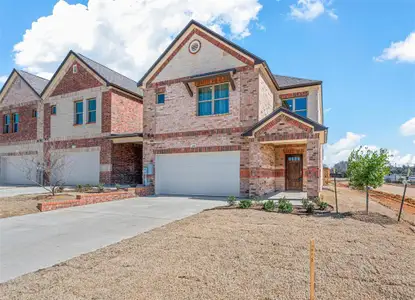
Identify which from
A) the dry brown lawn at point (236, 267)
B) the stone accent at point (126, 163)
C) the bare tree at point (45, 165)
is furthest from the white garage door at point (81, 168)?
the dry brown lawn at point (236, 267)

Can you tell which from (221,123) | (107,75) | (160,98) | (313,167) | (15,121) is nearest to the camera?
(313,167)

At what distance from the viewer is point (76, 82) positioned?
20797mm

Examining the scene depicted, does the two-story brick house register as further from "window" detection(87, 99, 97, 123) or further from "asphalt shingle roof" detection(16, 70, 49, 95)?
"asphalt shingle roof" detection(16, 70, 49, 95)

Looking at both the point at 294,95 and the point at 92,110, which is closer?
the point at 294,95

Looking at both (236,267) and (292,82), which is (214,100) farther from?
(236,267)

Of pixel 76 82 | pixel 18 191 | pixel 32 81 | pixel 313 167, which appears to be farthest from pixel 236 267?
pixel 32 81

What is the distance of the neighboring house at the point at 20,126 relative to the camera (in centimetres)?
2292

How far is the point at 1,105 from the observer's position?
83.9 ft

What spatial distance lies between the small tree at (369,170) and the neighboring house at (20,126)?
2314 centimetres

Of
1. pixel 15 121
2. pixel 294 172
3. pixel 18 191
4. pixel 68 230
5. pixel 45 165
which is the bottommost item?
pixel 18 191

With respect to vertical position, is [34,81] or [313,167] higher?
[34,81]

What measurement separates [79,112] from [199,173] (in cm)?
1162

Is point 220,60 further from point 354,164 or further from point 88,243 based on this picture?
point 88,243

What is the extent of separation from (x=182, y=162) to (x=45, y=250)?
10.7m
